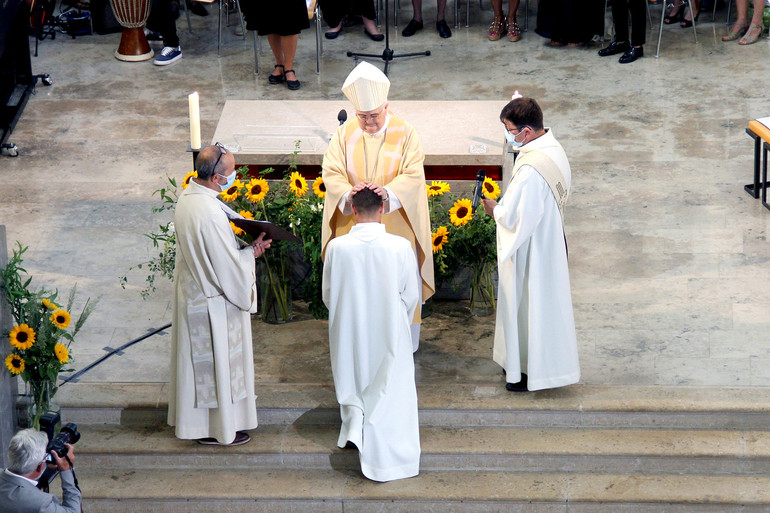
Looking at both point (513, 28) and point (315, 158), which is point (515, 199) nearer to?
point (315, 158)

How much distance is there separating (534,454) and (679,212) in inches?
107

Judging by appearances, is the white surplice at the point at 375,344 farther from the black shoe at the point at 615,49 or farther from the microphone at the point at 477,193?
the black shoe at the point at 615,49

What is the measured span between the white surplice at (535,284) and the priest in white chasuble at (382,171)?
50cm

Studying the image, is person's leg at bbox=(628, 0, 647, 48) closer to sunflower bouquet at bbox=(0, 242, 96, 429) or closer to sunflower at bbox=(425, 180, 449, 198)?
sunflower at bbox=(425, 180, 449, 198)

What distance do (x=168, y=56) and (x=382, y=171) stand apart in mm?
5217

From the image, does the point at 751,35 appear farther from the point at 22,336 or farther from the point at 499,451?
the point at 22,336

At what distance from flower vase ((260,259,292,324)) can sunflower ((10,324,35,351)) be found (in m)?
1.49

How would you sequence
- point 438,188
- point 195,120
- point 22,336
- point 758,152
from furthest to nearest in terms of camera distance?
point 758,152, point 438,188, point 195,120, point 22,336

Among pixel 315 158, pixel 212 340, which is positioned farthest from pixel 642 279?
pixel 212 340

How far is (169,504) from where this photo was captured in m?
6.09

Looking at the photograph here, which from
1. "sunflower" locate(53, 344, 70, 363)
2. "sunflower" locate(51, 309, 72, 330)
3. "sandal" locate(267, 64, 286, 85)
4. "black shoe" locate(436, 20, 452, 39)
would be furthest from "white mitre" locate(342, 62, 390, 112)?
"black shoe" locate(436, 20, 452, 39)

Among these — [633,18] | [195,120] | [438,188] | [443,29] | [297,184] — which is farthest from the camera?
[443,29]

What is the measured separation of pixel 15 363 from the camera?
6141mm

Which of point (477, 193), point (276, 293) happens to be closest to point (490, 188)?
point (477, 193)
